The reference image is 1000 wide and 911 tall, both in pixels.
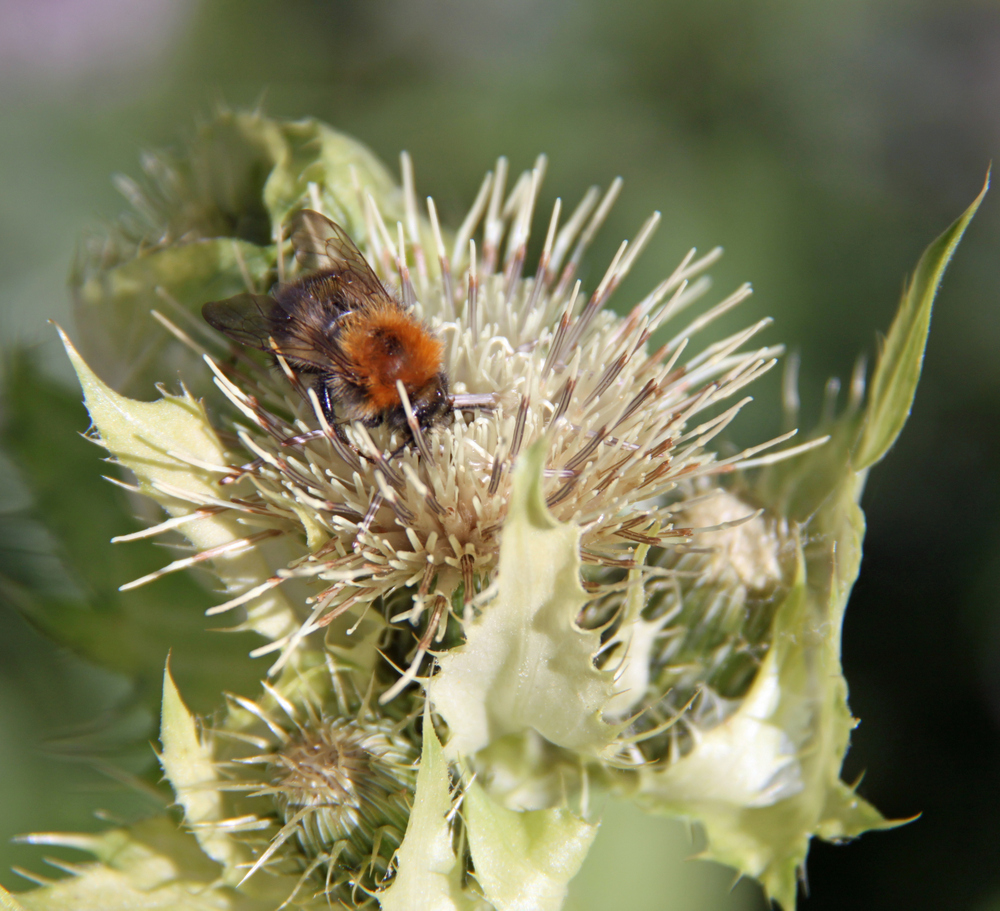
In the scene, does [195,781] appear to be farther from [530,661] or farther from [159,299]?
[159,299]

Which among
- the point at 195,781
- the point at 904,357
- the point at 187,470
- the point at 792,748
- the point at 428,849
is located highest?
the point at 904,357

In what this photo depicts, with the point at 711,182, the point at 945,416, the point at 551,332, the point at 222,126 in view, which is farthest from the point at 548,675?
the point at 711,182

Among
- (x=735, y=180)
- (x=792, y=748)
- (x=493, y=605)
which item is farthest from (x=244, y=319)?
(x=735, y=180)

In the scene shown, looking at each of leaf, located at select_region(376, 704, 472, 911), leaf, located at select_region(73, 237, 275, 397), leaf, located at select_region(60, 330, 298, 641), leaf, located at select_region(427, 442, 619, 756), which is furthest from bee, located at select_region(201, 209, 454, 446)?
leaf, located at select_region(376, 704, 472, 911)

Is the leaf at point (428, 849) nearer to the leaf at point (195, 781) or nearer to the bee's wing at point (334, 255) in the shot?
the leaf at point (195, 781)

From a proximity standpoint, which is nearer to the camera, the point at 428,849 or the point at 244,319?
the point at 428,849

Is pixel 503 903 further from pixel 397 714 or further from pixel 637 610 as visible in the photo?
pixel 637 610
